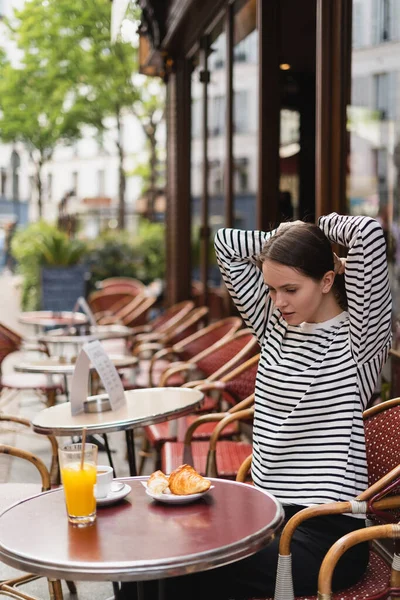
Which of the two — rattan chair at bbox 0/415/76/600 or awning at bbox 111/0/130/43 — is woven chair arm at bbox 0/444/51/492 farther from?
awning at bbox 111/0/130/43

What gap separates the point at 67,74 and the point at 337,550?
18.4 metres

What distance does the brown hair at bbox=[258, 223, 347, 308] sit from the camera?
8.54 feet

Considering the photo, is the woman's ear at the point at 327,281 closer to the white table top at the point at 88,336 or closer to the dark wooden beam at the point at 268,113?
the dark wooden beam at the point at 268,113

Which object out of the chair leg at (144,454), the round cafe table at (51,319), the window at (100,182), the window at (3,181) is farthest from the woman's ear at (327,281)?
the window at (100,182)

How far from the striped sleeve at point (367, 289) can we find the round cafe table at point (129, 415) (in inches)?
41.8

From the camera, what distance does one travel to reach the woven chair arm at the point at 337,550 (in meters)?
2.30

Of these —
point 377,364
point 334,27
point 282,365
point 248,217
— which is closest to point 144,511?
point 282,365

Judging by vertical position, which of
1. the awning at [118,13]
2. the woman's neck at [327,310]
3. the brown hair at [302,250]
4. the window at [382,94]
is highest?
the awning at [118,13]

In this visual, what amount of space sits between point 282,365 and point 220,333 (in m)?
3.26

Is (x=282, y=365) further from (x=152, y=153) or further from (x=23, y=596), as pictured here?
(x=152, y=153)

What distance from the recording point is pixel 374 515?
8.66 feet

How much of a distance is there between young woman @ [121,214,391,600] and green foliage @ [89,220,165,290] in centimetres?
1259

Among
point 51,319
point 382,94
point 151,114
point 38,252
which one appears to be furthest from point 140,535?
point 151,114

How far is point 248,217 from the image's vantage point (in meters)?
6.54
